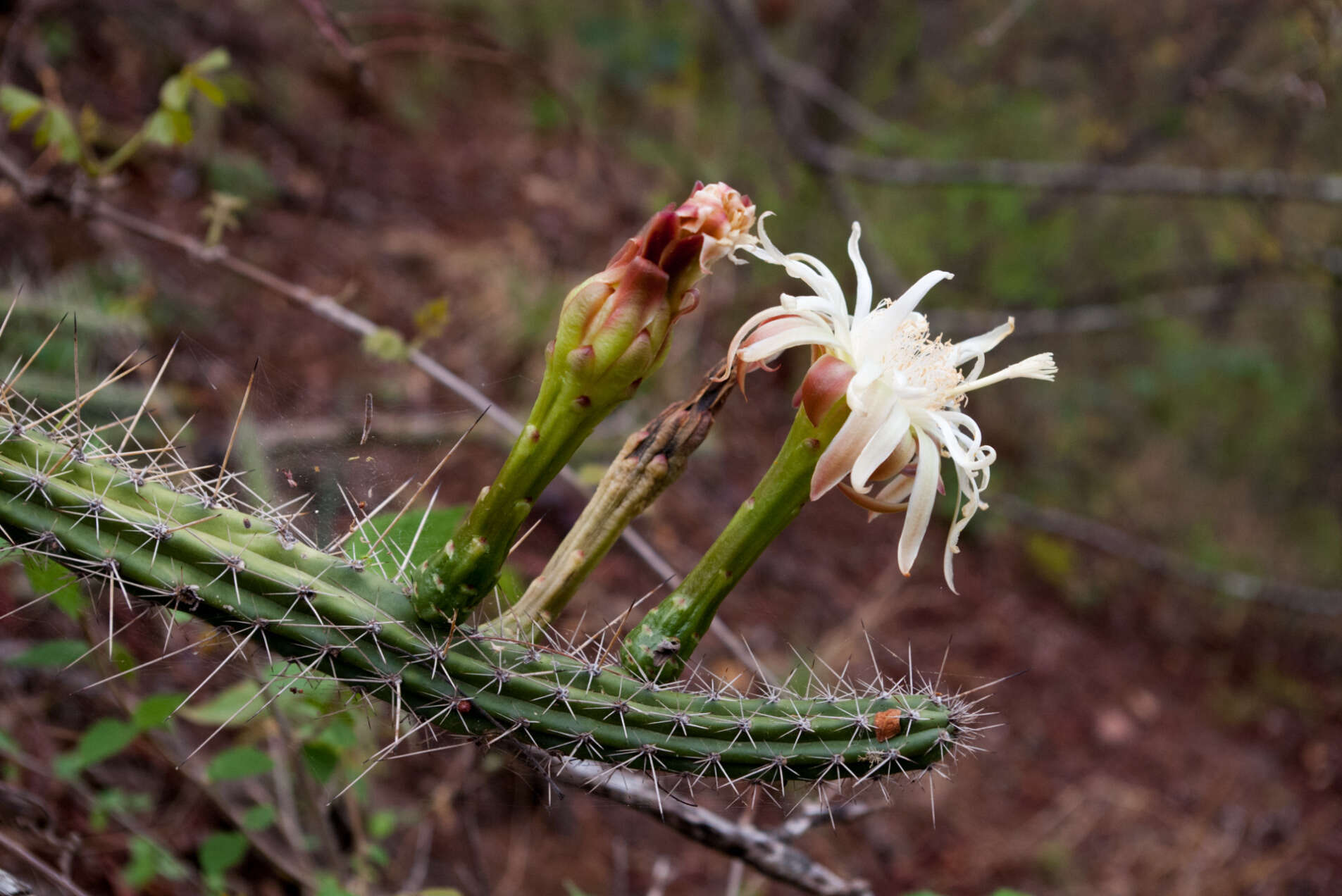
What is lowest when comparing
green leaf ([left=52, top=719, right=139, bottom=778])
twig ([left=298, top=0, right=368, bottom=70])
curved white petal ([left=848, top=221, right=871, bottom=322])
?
green leaf ([left=52, top=719, right=139, bottom=778])

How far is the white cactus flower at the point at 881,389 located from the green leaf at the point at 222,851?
1.43 metres

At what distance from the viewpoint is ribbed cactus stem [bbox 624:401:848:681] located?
1.14 m

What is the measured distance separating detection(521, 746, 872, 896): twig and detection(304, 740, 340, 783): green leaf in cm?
42

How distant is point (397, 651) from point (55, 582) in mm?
544

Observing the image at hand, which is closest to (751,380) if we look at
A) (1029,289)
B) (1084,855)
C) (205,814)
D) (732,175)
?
(732,175)

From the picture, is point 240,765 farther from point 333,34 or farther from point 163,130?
point 333,34

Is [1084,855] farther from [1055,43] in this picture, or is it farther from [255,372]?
[1055,43]

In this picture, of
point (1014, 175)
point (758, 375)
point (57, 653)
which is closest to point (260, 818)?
point (57, 653)

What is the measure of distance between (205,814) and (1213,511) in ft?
22.7

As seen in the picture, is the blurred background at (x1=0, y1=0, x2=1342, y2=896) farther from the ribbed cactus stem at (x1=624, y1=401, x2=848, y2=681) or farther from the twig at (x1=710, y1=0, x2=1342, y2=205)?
the ribbed cactus stem at (x1=624, y1=401, x2=848, y2=681)

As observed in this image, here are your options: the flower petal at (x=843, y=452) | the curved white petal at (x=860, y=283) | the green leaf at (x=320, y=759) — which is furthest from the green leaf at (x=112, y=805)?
the curved white petal at (x=860, y=283)

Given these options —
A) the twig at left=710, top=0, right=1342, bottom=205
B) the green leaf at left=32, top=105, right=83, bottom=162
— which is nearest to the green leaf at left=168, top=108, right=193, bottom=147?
the green leaf at left=32, top=105, right=83, bottom=162

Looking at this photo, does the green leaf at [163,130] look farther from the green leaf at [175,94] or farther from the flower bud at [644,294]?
the flower bud at [644,294]

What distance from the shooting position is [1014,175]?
491 cm
